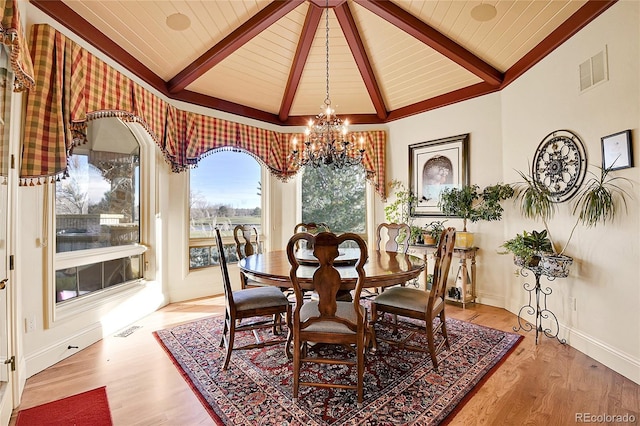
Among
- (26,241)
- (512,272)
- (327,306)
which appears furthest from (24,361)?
(512,272)

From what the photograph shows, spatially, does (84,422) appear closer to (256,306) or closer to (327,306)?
(256,306)

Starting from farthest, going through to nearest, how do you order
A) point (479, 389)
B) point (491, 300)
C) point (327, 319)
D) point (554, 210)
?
point (491, 300) → point (554, 210) → point (479, 389) → point (327, 319)

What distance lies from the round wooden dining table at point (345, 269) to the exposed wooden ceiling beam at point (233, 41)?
2.27 meters

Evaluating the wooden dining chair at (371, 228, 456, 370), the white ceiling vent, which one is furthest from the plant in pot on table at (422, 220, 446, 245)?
the white ceiling vent

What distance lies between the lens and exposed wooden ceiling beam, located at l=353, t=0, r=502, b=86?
288cm

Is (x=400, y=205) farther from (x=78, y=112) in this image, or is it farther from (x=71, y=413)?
(x=71, y=413)

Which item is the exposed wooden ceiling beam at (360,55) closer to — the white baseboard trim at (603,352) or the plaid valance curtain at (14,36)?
the plaid valance curtain at (14,36)

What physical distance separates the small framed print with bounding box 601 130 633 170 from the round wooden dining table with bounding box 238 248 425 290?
1.62 metres

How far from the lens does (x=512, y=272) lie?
11.9ft

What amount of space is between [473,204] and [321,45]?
2.80 m

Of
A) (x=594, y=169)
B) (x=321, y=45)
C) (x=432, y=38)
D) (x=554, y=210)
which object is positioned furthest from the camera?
(x=321, y=45)

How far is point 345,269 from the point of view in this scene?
7.68ft

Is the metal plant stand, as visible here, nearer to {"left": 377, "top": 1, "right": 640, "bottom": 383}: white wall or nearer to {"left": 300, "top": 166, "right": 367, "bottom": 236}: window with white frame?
{"left": 377, "top": 1, "right": 640, "bottom": 383}: white wall

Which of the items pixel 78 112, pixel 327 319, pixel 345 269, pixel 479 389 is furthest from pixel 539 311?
pixel 78 112
